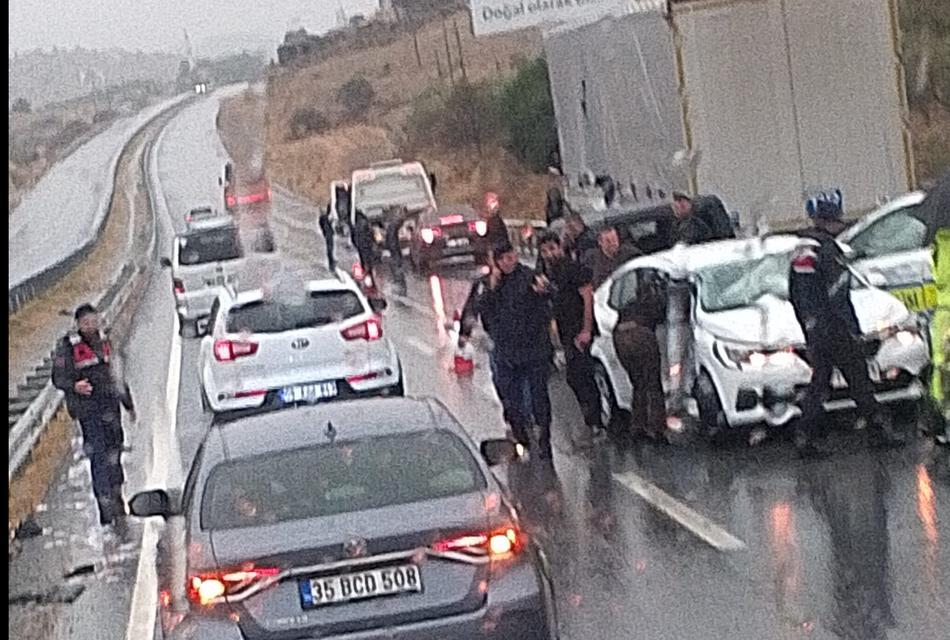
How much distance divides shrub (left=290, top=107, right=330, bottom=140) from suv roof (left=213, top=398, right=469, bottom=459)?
52.2 ft

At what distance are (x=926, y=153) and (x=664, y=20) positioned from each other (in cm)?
443

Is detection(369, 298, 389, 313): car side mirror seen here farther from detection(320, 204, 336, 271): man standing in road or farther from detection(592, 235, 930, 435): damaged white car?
detection(320, 204, 336, 271): man standing in road

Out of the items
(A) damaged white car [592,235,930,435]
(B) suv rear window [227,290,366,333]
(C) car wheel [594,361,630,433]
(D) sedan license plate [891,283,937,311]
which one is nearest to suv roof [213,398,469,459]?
(A) damaged white car [592,235,930,435]

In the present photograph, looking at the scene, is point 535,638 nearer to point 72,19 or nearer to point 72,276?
point 72,19

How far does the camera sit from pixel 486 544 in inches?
275

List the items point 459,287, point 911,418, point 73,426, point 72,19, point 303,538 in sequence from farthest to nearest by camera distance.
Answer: point 459,287 → point 72,19 → point 73,426 → point 911,418 → point 303,538

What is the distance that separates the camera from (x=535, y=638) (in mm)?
7020

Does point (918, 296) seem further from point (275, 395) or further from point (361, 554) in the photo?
point (361, 554)

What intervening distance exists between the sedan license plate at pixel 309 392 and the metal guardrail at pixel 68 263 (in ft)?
15.9

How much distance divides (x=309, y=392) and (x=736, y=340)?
4.22 meters

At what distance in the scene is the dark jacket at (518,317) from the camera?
1281 cm

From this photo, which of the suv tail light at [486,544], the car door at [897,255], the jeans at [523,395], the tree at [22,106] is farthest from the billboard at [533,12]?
the suv tail light at [486,544]

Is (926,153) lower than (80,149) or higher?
lower

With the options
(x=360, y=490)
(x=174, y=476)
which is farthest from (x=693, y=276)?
(x=360, y=490)
